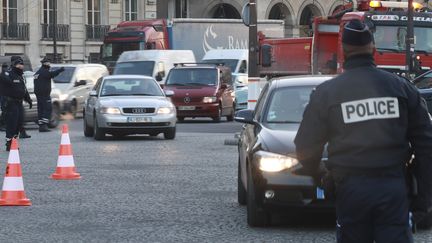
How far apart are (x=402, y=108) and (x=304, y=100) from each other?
232 inches

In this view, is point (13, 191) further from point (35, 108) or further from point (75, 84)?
point (75, 84)

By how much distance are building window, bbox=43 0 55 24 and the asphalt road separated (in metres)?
37.3

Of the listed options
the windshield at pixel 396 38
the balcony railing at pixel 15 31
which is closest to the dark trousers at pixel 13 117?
the windshield at pixel 396 38

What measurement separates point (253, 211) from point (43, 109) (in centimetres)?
1740

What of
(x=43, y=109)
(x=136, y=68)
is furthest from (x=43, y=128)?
(x=136, y=68)

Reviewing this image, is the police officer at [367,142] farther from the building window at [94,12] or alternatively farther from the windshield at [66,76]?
the building window at [94,12]

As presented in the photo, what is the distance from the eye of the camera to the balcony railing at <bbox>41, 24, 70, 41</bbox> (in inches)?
2242

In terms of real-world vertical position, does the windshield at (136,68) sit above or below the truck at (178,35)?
below

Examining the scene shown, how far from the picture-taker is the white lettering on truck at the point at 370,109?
18.1 ft

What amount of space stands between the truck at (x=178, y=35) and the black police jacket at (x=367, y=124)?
37.5 meters

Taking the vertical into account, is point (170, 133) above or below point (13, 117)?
below

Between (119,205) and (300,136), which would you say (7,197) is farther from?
(300,136)

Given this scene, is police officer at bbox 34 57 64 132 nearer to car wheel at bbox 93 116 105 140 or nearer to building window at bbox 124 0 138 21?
car wheel at bbox 93 116 105 140

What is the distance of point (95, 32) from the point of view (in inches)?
2350
